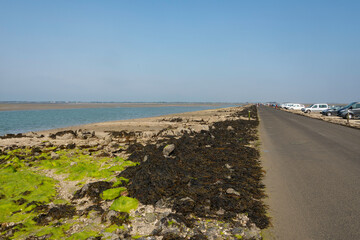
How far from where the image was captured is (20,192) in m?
5.41

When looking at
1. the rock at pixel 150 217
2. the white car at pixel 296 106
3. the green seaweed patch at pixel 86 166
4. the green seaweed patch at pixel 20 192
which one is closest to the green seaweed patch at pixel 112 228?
the rock at pixel 150 217

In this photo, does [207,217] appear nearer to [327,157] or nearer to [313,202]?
[313,202]

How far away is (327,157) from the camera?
8.65 meters

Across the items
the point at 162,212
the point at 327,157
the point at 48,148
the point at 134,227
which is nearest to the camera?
the point at 134,227

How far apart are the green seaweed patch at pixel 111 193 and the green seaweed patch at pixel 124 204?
358mm

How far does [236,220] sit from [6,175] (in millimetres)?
6284

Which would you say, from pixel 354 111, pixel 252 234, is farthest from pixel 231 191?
pixel 354 111

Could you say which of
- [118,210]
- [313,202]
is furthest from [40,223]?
[313,202]

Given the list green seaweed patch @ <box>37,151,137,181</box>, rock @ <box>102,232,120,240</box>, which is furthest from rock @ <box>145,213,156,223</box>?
green seaweed patch @ <box>37,151,137,181</box>

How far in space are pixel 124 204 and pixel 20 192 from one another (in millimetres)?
2699

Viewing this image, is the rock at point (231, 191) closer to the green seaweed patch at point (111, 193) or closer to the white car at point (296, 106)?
the green seaweed patch at point (111, 193)

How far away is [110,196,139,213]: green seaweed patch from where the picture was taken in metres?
4.45

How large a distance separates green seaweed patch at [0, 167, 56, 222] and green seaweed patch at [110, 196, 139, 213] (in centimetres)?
155

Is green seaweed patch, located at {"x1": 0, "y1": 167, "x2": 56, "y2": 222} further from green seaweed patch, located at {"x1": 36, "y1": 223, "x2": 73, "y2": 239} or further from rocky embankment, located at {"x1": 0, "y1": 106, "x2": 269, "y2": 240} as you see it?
green seaweed patch, located at {"x1": 36, "y1": 223, "x2": 73, "y2": 239}
